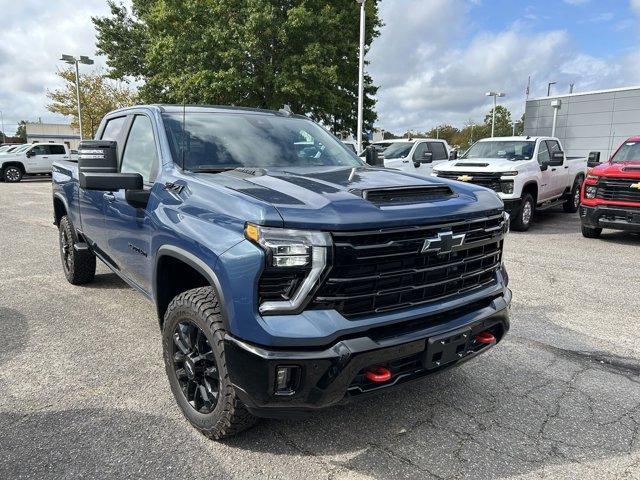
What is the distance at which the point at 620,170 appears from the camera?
8172 mm

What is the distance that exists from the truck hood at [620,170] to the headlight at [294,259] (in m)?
7.81

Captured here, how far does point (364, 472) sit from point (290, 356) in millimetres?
790

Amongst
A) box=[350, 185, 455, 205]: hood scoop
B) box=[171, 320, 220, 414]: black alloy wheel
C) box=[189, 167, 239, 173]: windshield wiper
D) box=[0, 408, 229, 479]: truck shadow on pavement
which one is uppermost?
box=[189, 167, 239, 173]: windshield wiper

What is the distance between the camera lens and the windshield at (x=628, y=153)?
8.88 meters

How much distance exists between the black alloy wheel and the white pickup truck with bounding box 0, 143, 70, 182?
2401 cm

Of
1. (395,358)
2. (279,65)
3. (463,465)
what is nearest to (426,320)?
(395,358)

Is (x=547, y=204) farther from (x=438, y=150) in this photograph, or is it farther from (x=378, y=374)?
(x=378, y=374)

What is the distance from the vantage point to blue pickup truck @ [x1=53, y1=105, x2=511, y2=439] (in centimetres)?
214

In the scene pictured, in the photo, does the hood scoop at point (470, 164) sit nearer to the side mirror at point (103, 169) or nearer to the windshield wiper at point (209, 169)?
the windshield wiper at point (209, 169)

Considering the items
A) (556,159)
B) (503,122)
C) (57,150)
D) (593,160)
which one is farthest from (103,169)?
(503,122)

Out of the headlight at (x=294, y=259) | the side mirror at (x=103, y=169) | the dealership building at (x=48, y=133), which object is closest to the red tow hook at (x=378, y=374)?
the headlight at (x=294, y=259)

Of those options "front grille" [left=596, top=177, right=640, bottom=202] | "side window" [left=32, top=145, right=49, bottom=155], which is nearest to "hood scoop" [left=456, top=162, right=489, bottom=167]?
"front grille" [left=596, top=177, right=640, bottom=202]

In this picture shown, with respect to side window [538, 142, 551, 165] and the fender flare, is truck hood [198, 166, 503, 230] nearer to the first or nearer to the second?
the fender flare

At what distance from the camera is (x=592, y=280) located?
20.0ft
